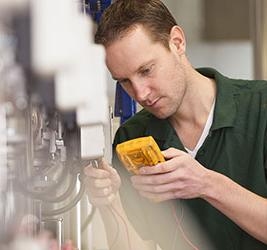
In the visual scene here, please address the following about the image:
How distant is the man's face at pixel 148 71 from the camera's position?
1033 millimetres

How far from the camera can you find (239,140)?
1.14 m

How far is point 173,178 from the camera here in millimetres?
904

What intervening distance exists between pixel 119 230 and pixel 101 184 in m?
0.28

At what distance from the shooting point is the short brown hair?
3.37 ft

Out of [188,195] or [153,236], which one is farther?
[153,236]

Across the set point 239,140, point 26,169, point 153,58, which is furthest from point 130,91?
point 26,169

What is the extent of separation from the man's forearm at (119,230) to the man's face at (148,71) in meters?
0.22

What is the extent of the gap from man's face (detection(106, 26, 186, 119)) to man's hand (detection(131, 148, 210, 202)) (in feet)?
0.66

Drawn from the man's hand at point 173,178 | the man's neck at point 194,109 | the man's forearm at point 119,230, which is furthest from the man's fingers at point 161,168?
the man's neck at point 194,109

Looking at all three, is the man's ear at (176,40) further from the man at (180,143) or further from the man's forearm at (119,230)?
the man's forearm at (119,230)

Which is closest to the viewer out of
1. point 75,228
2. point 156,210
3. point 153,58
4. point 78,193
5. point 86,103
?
point 86,103

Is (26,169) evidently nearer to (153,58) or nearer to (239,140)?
(153,58)

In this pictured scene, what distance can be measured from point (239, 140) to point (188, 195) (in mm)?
247

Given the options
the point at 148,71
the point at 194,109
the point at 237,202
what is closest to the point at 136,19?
the point at 148,71
